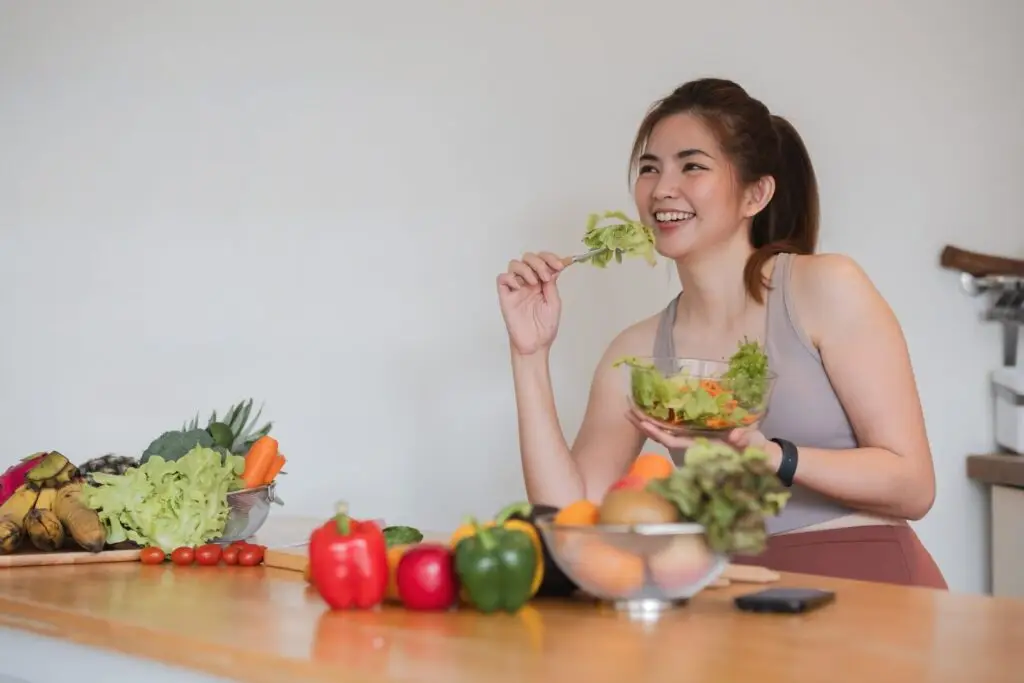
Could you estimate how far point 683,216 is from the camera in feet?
8.22

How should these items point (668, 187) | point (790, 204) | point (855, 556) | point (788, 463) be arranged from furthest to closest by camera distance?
point (790, 204), point (668, 187), point (855, 556), point (788, 463)

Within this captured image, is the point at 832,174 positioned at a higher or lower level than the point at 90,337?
higher

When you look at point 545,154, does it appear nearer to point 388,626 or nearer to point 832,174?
point 832,174

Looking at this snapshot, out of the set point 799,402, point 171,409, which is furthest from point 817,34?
→ point 171,409

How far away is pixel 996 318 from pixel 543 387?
1869 mm

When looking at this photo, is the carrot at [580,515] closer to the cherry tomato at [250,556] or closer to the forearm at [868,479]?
the cherry tomato at [250,556]

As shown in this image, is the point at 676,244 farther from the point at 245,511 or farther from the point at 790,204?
the point at 245,511

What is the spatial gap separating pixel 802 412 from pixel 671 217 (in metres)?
0.47

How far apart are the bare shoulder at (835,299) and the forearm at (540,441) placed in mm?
523

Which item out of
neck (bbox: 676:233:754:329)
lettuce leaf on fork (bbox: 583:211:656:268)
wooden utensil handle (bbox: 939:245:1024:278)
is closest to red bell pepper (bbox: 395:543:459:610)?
lettuce leaf on fork (bbox: 583:211:656:268)

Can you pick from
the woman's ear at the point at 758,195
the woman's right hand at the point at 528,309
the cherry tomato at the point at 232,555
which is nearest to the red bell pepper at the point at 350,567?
the cherry tomato at the point at 232,555

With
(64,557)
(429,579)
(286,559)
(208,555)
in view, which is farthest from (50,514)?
(429,579)

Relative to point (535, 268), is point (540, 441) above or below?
below

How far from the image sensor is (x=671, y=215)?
99.0 inches
